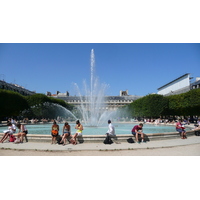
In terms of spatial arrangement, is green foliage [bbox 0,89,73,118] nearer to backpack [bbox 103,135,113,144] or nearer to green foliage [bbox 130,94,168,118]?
green foliage [bbox 130,94,168,118]

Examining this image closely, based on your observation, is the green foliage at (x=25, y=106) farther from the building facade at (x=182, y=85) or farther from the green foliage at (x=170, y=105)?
the building facade at (x=182, y=85)

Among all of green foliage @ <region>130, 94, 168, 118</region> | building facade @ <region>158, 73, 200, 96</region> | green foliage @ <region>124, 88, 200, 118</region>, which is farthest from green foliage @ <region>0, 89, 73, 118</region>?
building facade @ <region>158, 73, 200, 96</region>

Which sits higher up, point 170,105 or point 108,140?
point 170,105

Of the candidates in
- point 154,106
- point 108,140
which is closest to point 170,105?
point 154,106

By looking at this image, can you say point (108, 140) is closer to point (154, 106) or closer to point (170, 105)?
point (154, 106)

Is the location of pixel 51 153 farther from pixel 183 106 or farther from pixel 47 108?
pixel 47 108

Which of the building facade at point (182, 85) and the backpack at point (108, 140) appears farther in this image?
the building facade at point (182, 85)

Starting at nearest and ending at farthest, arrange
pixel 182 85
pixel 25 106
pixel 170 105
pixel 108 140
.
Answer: pixel 108 140 → pixel 25 106 → pixel 170 105 → pixel 182 85

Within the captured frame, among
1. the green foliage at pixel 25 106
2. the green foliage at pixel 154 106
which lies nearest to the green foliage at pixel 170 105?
the green foliage at pixel 154 106

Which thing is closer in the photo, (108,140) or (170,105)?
(108,140)

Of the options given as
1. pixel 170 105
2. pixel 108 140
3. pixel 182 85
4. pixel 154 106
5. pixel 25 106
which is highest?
pixel 182 85

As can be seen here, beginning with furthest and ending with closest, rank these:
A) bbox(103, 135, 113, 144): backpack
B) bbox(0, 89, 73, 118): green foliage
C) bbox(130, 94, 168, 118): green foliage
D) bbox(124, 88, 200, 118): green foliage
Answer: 1. bbox(130, 94, 168, 118): green foliage
2. bbox(124, 88, 200, 118): green foliage
3. bbox(0, 89, 73, 118): green foliage
4. bbox(103, 135, 113, 144): backpack

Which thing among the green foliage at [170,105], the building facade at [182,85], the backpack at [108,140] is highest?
the building facade at [182,85]
